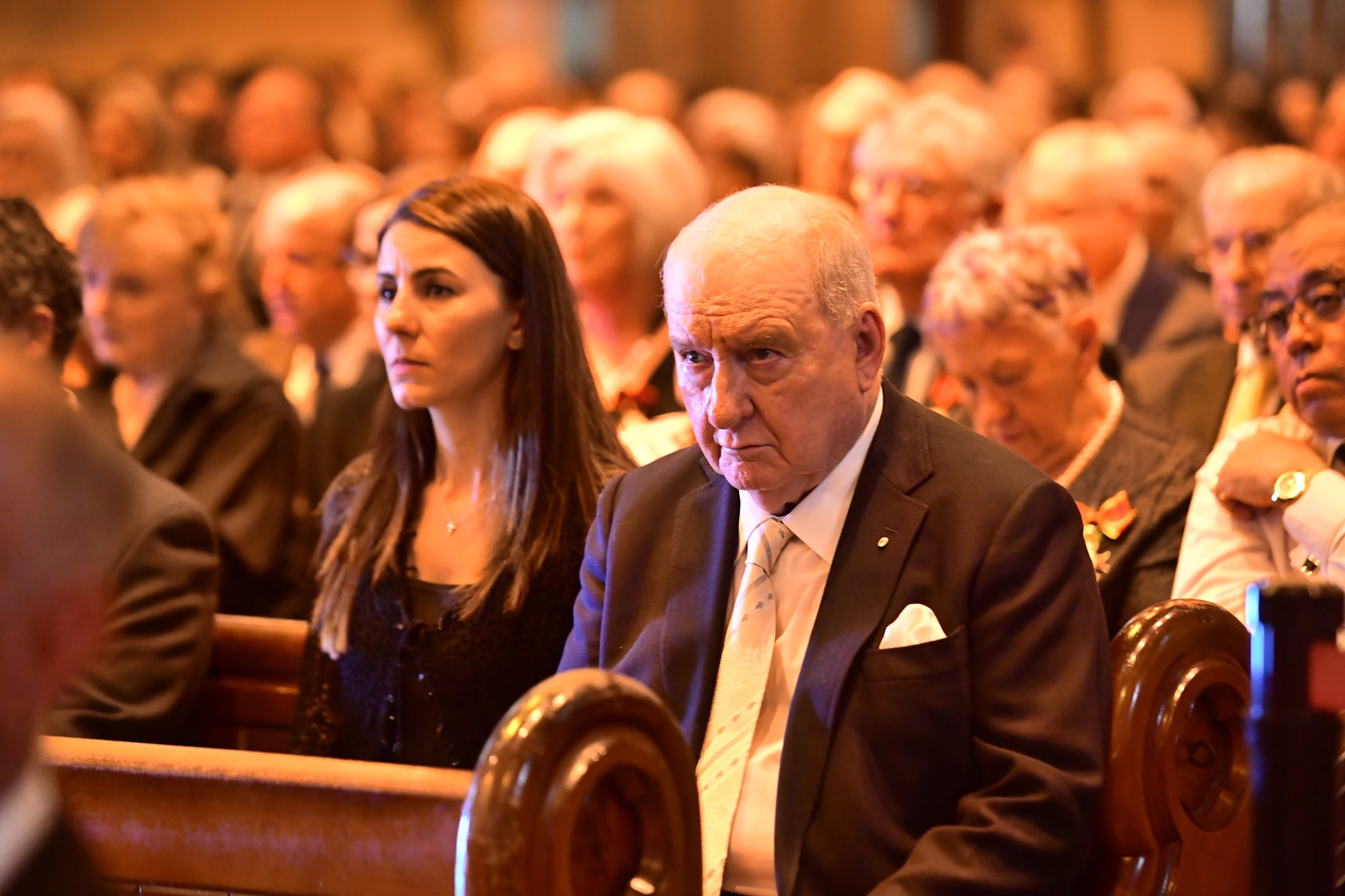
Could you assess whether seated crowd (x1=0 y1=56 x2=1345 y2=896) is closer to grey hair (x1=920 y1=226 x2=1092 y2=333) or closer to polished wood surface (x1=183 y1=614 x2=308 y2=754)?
grey hair (x1=920 y1=226 x2=1092 y2=333)

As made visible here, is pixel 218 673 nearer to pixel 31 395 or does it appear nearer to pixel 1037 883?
pixel 1037 883

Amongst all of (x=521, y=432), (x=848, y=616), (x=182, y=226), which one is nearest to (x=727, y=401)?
(x=848, y=616)

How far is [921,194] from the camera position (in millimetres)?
4680

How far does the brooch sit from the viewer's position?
3.27 m

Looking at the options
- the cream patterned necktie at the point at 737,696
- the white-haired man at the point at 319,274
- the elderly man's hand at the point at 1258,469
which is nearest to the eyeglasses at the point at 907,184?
the white-haired man at the point at 319,274

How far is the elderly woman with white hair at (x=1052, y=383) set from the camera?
3.35 m

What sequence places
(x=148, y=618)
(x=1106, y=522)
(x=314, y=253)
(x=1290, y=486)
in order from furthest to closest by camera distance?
(x=314, y=253)
(x=1106, y=522)
(x=148, y=618)
(x=1290, y=486)

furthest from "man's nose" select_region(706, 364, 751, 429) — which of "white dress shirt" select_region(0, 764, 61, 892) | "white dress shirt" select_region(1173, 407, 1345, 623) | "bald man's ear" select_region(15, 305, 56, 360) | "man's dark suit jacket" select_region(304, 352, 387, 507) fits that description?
"man's dark suit jacket" select_region(304, 352, 387, 507)

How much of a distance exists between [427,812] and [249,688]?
4.01ft

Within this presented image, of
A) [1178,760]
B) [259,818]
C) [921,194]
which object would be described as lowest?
[259,818]

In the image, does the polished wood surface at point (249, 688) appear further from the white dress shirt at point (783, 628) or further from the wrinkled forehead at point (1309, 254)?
the wrinkled forehead at point (1309, 254)

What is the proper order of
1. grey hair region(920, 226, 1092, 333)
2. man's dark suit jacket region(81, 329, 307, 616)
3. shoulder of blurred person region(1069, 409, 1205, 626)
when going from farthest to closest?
man's dark suit jacket region(81, 329, 307, 616) → grey hair region(920, 226, 1092, 333) → shoulder of blurred person region(1069, 409, 1205, 626)

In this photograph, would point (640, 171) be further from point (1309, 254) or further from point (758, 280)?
point (758, 280)

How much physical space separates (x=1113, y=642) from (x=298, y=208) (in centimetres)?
367
